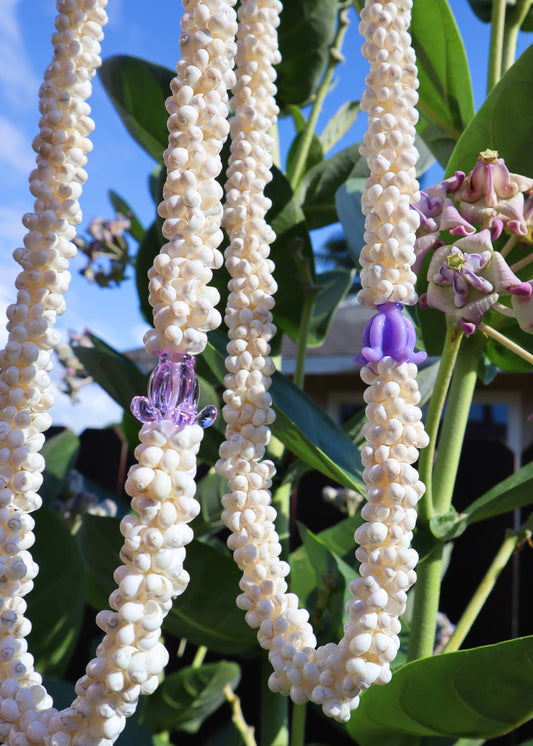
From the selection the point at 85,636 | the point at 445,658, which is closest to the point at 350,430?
the point at 445,658

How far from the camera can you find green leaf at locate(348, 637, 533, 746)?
0.37 m

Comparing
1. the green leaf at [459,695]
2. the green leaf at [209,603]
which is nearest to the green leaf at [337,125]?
the green leaf at [209,603]

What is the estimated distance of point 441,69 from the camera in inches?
21.3

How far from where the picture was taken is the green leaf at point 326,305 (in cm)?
75

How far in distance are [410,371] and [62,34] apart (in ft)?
0.96

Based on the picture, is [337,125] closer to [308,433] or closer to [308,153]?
[308,153]

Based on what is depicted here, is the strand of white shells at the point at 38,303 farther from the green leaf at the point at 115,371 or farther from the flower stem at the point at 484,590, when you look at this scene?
the flower stem at the point at 484,590

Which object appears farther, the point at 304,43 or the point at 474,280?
the point at 304,43

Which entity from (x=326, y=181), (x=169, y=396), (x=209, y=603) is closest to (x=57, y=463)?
(x=209, y=603)

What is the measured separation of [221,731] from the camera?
82cm

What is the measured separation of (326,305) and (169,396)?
0.44m

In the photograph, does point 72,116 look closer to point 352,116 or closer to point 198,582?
point 198,582

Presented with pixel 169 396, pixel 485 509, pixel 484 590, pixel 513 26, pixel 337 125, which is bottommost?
pixel 484 590

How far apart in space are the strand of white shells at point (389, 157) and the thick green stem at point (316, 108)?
0.32 meters
